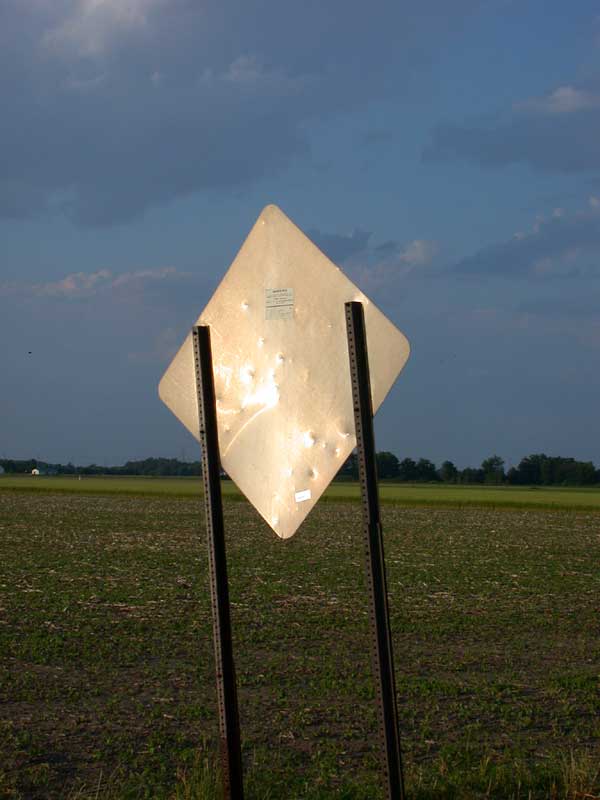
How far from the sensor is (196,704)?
29.5ft

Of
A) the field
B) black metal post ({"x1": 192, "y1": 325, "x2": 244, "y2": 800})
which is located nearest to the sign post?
black metal post ({"x1": 192, "y1": 325, "x2": 244, "y2": 800})

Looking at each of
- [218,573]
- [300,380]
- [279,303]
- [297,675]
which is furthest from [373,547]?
[297,675]

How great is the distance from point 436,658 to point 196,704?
3.38 m

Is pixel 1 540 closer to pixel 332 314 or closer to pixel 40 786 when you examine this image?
pixel 40 786

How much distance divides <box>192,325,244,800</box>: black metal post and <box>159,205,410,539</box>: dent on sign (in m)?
0.35

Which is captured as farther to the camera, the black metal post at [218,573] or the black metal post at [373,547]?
the black metal post at [218,573]

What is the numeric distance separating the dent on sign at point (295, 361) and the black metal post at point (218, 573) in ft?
1.15

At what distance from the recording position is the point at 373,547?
15.7ft

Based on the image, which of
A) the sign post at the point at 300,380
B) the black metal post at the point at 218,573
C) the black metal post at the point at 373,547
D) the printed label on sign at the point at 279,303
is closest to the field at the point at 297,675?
the black metal post at the point at 218,573

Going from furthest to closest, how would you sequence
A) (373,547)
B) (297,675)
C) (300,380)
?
(297,675), (373,547), (300,380)

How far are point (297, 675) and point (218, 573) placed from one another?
205 inches

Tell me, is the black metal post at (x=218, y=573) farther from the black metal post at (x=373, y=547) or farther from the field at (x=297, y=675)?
the black metal post at (x=373, y=547)

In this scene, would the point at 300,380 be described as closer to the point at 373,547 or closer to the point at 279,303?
the point at 279,303

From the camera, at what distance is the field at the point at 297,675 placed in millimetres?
6832
